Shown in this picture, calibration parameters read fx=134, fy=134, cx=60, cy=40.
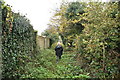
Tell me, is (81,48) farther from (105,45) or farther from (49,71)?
(49,71)

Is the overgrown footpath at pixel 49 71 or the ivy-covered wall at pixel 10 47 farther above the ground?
the ivy-covered wall at pixel 10 47

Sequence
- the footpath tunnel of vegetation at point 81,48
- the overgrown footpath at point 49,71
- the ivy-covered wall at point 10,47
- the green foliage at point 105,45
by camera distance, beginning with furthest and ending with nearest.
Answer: the green foliage at point 105,45 → the overgrown footpath at point 49,71 → the footpath tunnel of vegetation at point 81,48 → the ivy-covered wall at point 10,47

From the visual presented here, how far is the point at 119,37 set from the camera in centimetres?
534

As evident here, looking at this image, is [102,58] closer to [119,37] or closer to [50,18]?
[119,37]

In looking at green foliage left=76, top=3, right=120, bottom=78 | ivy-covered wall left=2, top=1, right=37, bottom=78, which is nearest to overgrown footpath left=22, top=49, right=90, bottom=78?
ivy-covered wall left=2, top=1, right=37, bottom=78

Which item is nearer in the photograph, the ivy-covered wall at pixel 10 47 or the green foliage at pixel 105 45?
the ivy-covered wall at pixel 10 47

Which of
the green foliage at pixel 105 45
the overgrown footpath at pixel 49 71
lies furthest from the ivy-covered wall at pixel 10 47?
the green foliage at pixel 105 45

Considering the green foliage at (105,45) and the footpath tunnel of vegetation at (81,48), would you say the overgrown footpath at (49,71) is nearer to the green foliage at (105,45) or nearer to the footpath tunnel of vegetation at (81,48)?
the footpath tunnel of vegetation at (81,48)

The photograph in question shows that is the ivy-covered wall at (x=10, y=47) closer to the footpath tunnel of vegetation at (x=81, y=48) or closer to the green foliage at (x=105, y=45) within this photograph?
the footpath tunnel of vegetation at (x=81, y=48)

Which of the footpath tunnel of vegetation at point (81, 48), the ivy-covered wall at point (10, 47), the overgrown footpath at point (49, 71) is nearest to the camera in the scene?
the ivy-covered wall at point (10, 47)

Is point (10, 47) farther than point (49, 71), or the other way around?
point (49, 71)

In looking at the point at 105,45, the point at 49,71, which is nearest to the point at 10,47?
the point at 49,71

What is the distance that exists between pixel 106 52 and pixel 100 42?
47 centimetres

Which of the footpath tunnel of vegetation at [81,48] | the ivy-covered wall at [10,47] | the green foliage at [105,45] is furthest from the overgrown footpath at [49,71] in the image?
the green foliage at [105,45]
